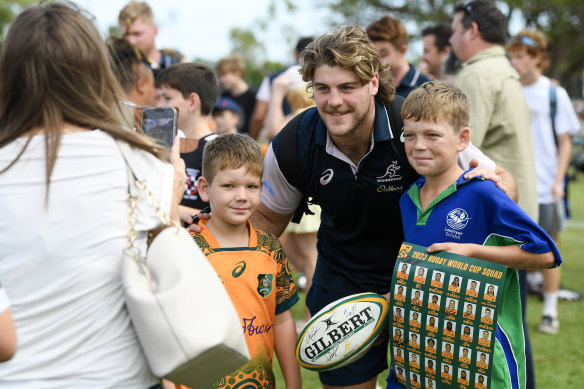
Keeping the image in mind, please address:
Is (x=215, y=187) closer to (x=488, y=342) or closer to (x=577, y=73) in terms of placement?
(x=488, y=342)

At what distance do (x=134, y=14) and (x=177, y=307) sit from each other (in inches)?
202

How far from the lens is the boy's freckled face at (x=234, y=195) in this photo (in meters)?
3.11

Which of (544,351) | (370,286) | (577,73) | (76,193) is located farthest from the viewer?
(577,73)

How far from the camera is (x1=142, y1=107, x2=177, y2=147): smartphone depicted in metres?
2.81

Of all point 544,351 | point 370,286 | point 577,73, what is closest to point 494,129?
point 370,286

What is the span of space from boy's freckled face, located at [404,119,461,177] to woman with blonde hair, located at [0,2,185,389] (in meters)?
1.41

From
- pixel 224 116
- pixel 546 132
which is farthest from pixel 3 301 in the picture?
pixel 224 116

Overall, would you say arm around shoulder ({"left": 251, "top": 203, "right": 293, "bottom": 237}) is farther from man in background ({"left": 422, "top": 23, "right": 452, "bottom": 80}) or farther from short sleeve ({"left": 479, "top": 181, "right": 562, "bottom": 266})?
man in background ({"left": 422, "top": 23, "right": 452, "bottom": 80})

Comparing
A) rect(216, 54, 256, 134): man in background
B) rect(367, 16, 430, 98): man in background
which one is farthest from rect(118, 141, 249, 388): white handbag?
rect(216, 54, 256, 134): man in background

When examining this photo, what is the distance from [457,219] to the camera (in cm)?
296

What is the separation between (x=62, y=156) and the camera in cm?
196

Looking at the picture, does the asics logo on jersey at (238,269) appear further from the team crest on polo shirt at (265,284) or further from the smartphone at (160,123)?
the smartphone at (160,123)

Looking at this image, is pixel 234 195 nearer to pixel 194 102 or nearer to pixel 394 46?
pixel 194 102

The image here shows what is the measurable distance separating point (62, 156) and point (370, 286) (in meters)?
2.21
